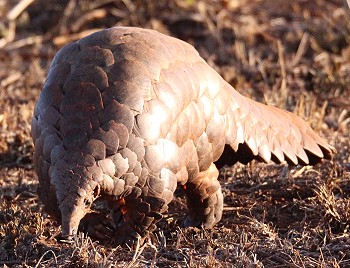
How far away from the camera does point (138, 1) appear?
967 centimetres

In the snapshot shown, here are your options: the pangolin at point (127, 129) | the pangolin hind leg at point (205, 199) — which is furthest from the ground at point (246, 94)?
the pangolin at point (127, 129)

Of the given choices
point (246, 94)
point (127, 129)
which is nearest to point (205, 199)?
point (127, 129)

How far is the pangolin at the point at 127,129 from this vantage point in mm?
3564

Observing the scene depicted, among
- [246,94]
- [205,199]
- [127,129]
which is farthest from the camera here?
[246,94]

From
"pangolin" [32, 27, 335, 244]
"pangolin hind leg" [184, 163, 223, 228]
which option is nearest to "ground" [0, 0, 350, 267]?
"pangolin hind leg" [184, 163, 223, 228]

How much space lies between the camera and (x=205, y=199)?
4.36 meters

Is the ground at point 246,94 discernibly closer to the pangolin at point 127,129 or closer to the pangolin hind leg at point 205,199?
the pangolin hind leg at point 205,199

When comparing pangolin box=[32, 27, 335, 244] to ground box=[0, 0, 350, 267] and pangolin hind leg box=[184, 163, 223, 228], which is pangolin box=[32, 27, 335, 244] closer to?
pangolin hind leg box=[184, 163, 223, 228]

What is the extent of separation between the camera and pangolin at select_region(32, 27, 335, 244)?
3564mm

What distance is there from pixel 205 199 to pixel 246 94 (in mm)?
2818

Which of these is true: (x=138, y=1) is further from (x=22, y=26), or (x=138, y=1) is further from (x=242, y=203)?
(x=242, y=203)

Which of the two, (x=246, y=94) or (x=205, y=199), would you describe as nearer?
(x=205, y=199)

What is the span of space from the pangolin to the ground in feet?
0.84

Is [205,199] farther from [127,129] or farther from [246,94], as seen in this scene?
[246,94]
